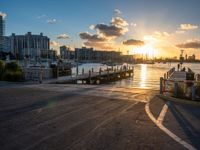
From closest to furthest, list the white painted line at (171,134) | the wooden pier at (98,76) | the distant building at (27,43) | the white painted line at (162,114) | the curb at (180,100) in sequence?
the white painted line at (171,134)
the white painted line at (162,114)
the curb at (180,100)
the wooden pier at (98,76)
the distant building at (27,43)

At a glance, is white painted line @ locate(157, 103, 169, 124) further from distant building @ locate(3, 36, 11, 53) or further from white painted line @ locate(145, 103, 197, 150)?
distant building @ locate(3, 36, 11, 53)

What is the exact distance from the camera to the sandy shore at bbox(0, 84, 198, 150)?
6.06 meters

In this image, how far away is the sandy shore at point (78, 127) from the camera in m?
6.06

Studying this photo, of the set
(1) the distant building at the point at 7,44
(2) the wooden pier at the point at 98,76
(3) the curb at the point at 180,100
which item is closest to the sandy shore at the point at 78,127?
(3) the curb at the point at 180,100

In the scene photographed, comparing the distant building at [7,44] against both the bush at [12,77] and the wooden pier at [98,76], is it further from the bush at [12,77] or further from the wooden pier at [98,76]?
the bush at [12,77]

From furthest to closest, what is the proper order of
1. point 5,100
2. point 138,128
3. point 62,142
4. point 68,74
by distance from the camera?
point 68,74 → point 5,100 → point 138,128 → point 62,142

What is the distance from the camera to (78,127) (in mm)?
7543

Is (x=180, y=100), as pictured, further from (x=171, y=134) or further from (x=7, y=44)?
(x=7, y=44)

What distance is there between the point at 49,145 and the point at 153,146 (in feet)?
8.85

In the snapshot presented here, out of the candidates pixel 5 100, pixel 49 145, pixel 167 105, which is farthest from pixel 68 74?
pixel 49 145

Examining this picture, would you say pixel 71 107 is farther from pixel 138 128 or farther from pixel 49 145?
pixel 49 145

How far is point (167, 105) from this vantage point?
11562 millimetres

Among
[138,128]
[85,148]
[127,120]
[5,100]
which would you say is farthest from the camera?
[5,100]

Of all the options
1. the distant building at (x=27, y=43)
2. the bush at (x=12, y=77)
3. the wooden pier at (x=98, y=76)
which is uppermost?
the distant building at (x=27, y=43)
